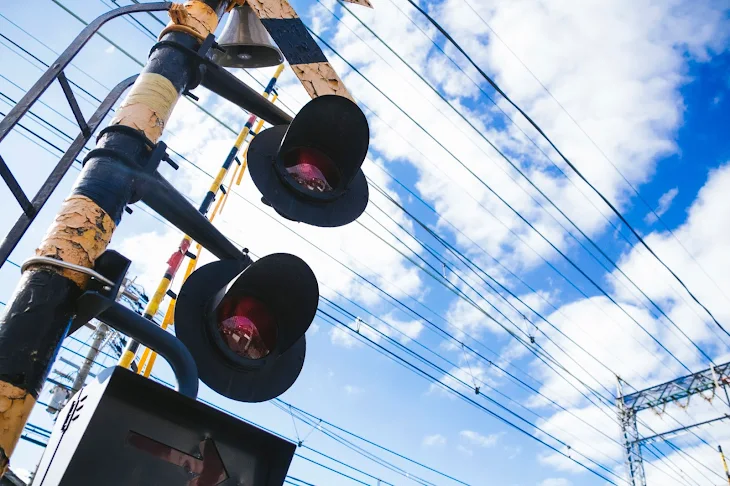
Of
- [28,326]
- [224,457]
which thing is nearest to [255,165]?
[28,326]

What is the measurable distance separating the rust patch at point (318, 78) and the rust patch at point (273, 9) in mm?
251

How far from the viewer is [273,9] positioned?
2.35m

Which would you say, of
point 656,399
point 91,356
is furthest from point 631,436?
point 91,356

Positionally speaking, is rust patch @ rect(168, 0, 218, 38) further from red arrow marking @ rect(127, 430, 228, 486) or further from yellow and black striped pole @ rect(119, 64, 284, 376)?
yellow and black striped pole @ rect(119, 64, 284, 376)

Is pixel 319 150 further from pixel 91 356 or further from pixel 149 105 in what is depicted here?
pixel 91 356

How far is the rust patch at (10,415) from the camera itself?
→ 3.84 feet

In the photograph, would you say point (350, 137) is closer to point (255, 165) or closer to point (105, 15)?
point (255, 165)

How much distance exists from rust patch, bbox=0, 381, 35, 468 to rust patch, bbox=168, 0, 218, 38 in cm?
163

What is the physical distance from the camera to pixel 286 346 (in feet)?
6.37

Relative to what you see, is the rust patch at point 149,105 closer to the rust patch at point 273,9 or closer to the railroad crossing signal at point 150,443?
the rust patch at point 273,9

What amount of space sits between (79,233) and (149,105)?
0.62 metres

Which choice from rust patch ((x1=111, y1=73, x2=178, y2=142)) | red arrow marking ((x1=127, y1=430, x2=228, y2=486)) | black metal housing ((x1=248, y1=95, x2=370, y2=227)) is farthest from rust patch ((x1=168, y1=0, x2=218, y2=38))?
red arrow marking ((x1=127, y1=430, x2=228, y2=486))

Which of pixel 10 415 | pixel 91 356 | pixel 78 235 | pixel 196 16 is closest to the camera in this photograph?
pixel 10 415

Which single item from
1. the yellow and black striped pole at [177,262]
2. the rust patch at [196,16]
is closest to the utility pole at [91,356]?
the yellow and black striped pole at [177,262]
